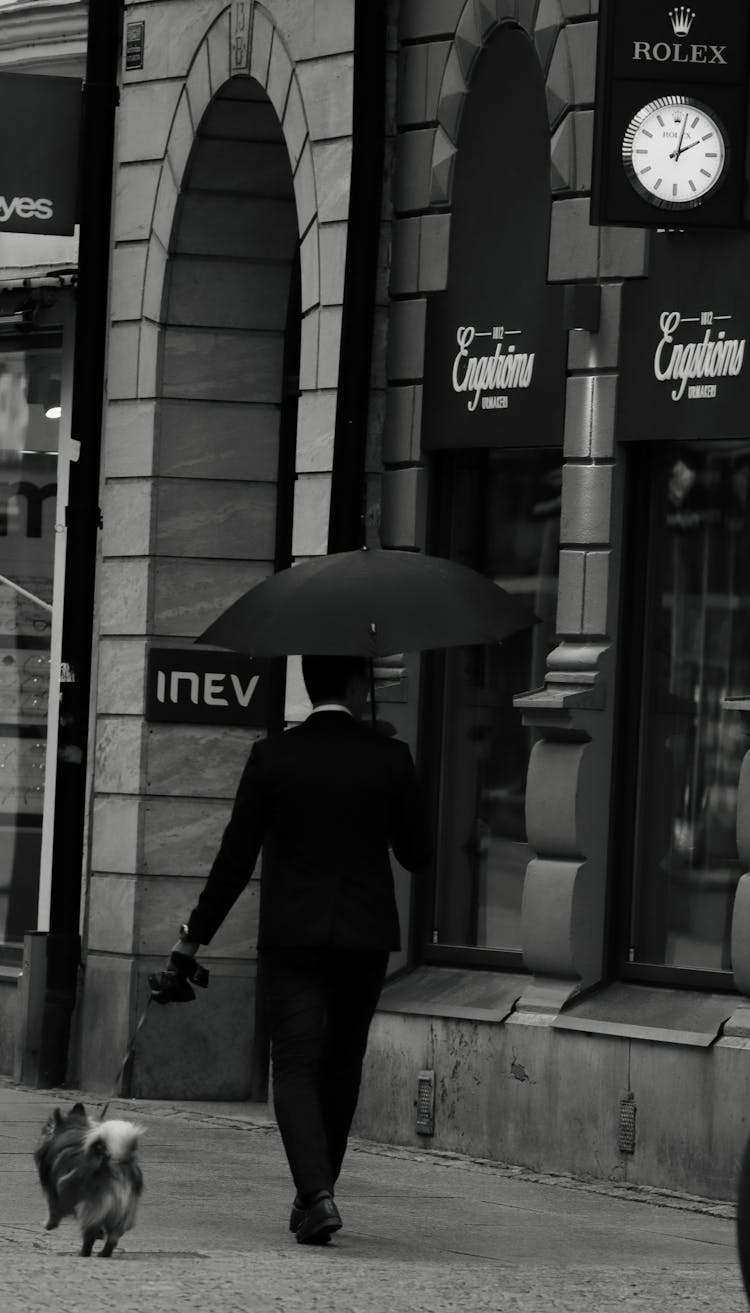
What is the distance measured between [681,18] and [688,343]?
1.25 m

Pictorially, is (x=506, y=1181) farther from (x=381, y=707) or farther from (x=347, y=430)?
(x=347, y=430)

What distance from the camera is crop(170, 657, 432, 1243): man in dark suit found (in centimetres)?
912

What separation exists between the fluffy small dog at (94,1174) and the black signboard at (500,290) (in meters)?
4.93

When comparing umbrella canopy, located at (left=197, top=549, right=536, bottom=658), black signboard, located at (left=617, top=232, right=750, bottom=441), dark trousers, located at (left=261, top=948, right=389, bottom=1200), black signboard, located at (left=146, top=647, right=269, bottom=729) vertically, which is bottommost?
dark trousers, located at (left=261, top=948, right=389, bottom=1200)

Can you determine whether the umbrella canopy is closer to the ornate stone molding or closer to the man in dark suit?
the man in dark suit

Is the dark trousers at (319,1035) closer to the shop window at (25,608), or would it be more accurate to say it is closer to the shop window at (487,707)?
the shop window at (487,707)

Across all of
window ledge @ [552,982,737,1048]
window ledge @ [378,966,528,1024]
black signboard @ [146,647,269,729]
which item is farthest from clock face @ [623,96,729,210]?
black signboard @ [146,647,269,729]

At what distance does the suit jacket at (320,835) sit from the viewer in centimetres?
913

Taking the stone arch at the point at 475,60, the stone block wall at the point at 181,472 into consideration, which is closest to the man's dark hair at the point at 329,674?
the stone arch at the point at 475,60

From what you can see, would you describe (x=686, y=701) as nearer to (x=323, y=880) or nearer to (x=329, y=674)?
(x=329, y=674)

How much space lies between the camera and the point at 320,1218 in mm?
8875

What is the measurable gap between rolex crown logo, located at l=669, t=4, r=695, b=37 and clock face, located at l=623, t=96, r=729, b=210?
9.9 inches

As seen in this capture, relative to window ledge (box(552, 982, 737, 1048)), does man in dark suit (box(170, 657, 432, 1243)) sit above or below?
above

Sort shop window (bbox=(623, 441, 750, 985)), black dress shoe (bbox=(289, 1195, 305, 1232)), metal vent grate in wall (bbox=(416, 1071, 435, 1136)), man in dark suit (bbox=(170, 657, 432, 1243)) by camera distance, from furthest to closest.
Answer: metal vent grate in wall (bbox=(416, 1071, 435, 1136))
shop window (bbox=(623, 441, 750, 985))
man in dark suit (bbox=(170, 657, 432, 1243))
black dress shoe (bbox=(289, 1195, 305, 1232))
